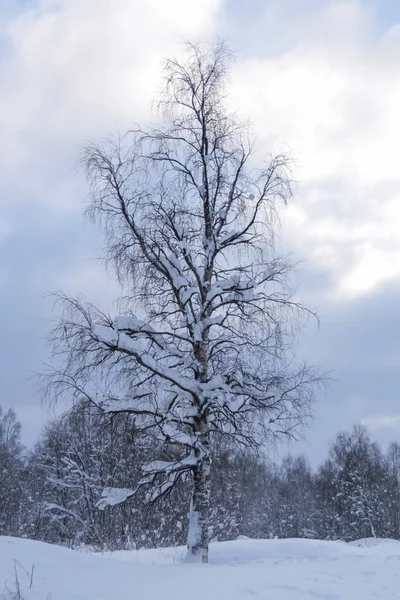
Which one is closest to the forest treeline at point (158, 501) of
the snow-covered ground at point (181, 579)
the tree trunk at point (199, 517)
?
the tree trunk at point (199, 517)

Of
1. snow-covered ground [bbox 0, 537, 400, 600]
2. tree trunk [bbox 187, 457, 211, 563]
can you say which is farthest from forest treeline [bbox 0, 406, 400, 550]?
snow-covered ground [bbox 0, 537, 400, 600]

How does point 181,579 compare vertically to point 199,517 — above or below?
below

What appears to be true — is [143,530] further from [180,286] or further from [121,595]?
[121,595]

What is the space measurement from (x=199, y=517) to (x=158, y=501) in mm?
1227

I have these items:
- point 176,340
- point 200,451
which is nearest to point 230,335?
point 176,340

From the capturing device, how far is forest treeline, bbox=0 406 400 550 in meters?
11.9

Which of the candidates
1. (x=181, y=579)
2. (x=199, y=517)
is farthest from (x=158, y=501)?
(x=181, y=579)

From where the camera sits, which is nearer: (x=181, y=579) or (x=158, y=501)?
(x=181, y=579)

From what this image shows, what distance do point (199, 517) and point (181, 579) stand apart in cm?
367

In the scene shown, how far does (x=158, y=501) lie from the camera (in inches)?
448

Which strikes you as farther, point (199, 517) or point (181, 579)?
point (199, 517)

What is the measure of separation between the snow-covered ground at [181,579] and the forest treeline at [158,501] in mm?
2947

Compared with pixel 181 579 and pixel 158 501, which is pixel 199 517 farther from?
pixel 181 579

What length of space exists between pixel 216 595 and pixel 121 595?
1003 millimetres
